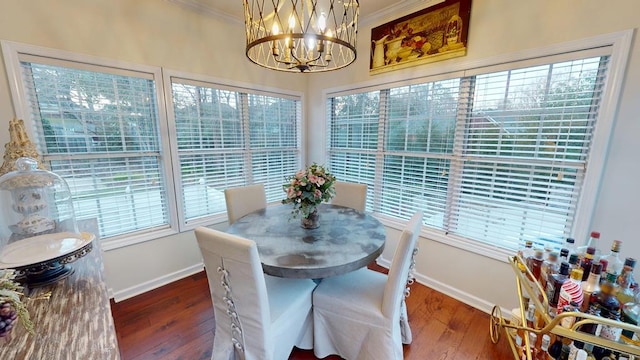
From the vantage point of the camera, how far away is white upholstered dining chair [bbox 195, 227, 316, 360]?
119cm

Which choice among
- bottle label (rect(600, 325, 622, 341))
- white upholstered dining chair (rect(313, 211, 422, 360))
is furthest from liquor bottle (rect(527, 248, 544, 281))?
white upholstered dining chair (rect(313, 211, 422, 360))

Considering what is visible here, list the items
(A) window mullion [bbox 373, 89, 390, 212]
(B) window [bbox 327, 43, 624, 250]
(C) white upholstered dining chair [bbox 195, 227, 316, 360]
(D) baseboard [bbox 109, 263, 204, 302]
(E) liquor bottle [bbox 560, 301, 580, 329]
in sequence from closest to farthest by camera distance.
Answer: (E) liquor bottle [bbox 560, 301, 580, 329]
(C) white upholstered dining chair [bbox 195, 227, 316, 360]
(B) window [bbox 327, 43, 624, 250]
(D) baseboard [bbox 109, 263, 204, 302]
(A) window mullion [bbox 373, 89, 390, 212]

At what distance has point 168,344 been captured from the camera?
5.66 feet

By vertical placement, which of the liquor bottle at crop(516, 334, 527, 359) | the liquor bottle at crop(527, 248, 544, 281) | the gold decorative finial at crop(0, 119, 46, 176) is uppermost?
the gold decorative finial at crop(0, 119, 46, 176)

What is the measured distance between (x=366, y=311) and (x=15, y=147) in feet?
7.94

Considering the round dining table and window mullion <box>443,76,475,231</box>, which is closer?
the round dining table

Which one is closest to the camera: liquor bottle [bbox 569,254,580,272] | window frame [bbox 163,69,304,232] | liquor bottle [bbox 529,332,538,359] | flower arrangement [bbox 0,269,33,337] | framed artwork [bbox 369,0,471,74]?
flower arrangement [bbox 0,269,33,337]

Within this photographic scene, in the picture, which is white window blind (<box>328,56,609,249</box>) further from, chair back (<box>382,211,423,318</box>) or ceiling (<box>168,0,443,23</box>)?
chair back (<box>382,211,423,318</box>)

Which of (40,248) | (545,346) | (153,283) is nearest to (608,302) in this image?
(545,346)

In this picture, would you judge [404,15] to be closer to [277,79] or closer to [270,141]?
[277,79]

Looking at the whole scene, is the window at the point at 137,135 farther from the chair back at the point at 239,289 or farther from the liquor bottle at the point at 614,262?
the liquor bottle at the point at 614,262

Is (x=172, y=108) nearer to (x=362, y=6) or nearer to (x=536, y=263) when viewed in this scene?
(x=362, y=6)

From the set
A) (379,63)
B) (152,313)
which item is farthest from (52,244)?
(379,63)

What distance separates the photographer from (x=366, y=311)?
145 centimetres
